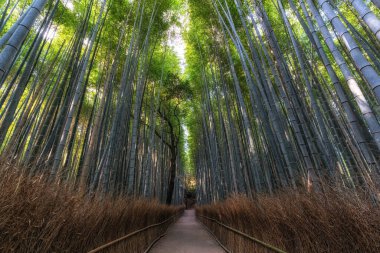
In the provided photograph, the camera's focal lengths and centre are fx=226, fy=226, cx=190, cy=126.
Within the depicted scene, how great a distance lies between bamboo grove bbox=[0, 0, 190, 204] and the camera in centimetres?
273

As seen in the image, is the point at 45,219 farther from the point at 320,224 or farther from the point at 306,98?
the point at 306,98

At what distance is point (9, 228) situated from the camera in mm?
969

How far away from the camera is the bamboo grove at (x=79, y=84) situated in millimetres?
2727

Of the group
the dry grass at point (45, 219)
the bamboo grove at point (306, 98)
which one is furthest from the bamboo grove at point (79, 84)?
the bamboo grove at point (306, 98)

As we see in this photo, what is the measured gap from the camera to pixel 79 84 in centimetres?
295

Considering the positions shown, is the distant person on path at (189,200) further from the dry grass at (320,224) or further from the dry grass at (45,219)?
the dry grass at (45,219)

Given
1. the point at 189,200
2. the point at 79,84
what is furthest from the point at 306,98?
the point at 189,200

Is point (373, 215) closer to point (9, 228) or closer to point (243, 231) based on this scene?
point (9, 228)

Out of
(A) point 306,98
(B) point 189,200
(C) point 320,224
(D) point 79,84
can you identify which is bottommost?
(C) point 320,224

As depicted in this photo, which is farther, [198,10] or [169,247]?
[198,10]

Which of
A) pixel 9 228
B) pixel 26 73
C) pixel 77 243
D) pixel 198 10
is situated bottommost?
pixel 77 243

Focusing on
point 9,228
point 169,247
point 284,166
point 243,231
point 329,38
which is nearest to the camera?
point 9,228

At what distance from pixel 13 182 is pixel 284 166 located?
3.48 metres

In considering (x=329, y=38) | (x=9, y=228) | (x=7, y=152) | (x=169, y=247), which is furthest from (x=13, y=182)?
(x=169, y=247)
